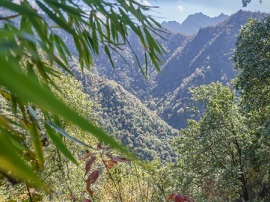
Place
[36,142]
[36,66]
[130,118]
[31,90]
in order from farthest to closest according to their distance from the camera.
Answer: [130,118] → [36,66] → [36,142] → [31,90]

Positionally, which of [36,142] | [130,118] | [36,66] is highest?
[130,118]

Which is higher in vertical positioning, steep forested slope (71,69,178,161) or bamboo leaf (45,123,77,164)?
steep forested slope (71,69,178,161)

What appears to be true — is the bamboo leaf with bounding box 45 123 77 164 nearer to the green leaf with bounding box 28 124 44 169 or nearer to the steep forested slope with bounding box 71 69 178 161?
the green leaf with bounding box 28 124 44 169

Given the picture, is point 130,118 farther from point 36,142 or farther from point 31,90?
point 31,90

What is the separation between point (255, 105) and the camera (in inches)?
513

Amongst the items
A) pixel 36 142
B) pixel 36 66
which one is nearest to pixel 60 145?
pixel 36 142

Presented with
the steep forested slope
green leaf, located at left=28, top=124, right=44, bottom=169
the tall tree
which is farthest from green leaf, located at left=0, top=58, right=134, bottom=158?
the steep forested slope

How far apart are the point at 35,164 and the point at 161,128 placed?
188840 millimetres

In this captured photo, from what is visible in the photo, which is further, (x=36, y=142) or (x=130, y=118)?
(x=130, y=118)

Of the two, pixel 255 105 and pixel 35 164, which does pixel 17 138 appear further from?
pixel 255 105

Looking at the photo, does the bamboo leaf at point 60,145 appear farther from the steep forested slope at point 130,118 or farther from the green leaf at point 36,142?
the steep forested slope at point 130,118

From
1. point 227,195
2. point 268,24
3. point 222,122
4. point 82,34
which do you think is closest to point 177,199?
point 82,34

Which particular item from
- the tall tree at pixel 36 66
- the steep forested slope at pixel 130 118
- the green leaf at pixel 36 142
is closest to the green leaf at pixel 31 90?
the tall tree at pixel 36 66

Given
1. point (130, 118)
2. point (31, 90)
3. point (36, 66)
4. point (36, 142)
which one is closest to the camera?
point (31, 90)
